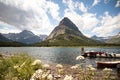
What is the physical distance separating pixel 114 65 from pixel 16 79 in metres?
34.6

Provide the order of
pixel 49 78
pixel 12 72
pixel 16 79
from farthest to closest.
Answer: pixel 12 72 → pixel 16 79 → pixel 49 78

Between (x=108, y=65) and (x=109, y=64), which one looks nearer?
(x=109, y=64)

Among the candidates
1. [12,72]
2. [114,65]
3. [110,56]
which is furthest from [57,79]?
[110,56]

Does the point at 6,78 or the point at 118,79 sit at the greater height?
the point at 6,78

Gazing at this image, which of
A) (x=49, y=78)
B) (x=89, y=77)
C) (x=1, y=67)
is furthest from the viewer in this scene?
(x=1, y=67)

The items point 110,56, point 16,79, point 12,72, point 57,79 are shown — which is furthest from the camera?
point 110,56

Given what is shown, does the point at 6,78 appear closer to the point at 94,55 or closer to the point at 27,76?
the point at 27,76

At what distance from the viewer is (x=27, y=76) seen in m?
8.40

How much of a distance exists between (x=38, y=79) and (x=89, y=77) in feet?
9.28

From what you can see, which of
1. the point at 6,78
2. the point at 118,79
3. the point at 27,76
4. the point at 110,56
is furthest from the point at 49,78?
the point at 110,56

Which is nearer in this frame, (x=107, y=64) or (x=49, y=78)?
(x=49, y=78)

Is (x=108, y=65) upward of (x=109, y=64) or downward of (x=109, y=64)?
downward

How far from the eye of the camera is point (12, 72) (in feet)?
34.0

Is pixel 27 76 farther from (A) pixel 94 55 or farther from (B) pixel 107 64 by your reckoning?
(A) pixel 94 55
